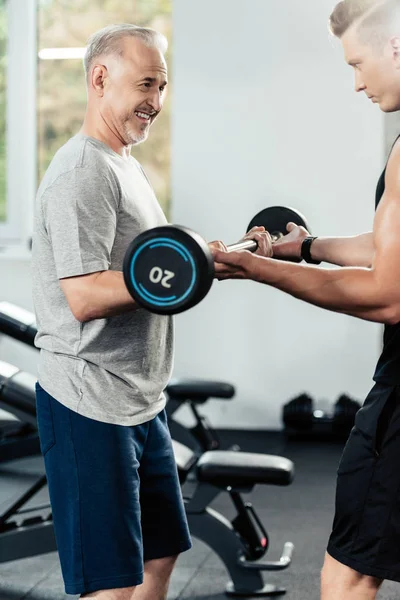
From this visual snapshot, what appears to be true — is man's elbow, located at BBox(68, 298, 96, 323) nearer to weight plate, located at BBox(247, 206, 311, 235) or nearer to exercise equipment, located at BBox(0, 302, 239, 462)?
weight plate, located at BBox(247, 206, 311, 235)

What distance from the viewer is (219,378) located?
4820 mm

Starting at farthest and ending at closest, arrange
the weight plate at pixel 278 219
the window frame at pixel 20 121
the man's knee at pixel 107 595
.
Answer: the window frame at pixel 20 121
the weight plate at pixel 278 219
the man's knee at pixel 107 595

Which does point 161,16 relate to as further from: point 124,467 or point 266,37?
point 124,467

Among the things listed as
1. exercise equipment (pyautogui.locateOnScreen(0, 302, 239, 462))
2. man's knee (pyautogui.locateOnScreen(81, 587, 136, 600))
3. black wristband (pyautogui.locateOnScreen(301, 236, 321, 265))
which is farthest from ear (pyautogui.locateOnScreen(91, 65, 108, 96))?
exercise equipment (pyautogui.locateOnScreen(0, 302, 239, 462))

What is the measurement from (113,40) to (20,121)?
11.4 feet

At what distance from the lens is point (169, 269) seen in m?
1.44

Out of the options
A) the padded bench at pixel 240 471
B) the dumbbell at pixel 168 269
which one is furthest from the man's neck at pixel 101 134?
the padded bench at pixel 240 471

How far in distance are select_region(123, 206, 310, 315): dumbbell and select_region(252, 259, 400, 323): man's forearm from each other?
0.22 m

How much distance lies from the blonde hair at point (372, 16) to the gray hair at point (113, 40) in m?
0.38

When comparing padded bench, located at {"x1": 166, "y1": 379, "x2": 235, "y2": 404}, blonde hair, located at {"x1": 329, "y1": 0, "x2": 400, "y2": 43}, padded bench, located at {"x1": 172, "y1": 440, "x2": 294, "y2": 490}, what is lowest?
padded bench, located at {"x1": 166, "y1": 379, "x2": 235, "y2": 404}

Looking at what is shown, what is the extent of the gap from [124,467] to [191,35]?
3475mm

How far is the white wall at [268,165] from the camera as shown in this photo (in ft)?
15.2

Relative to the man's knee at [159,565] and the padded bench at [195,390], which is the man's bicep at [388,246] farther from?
the padded bench at [195,390]

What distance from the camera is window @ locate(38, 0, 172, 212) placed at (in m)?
5.01
